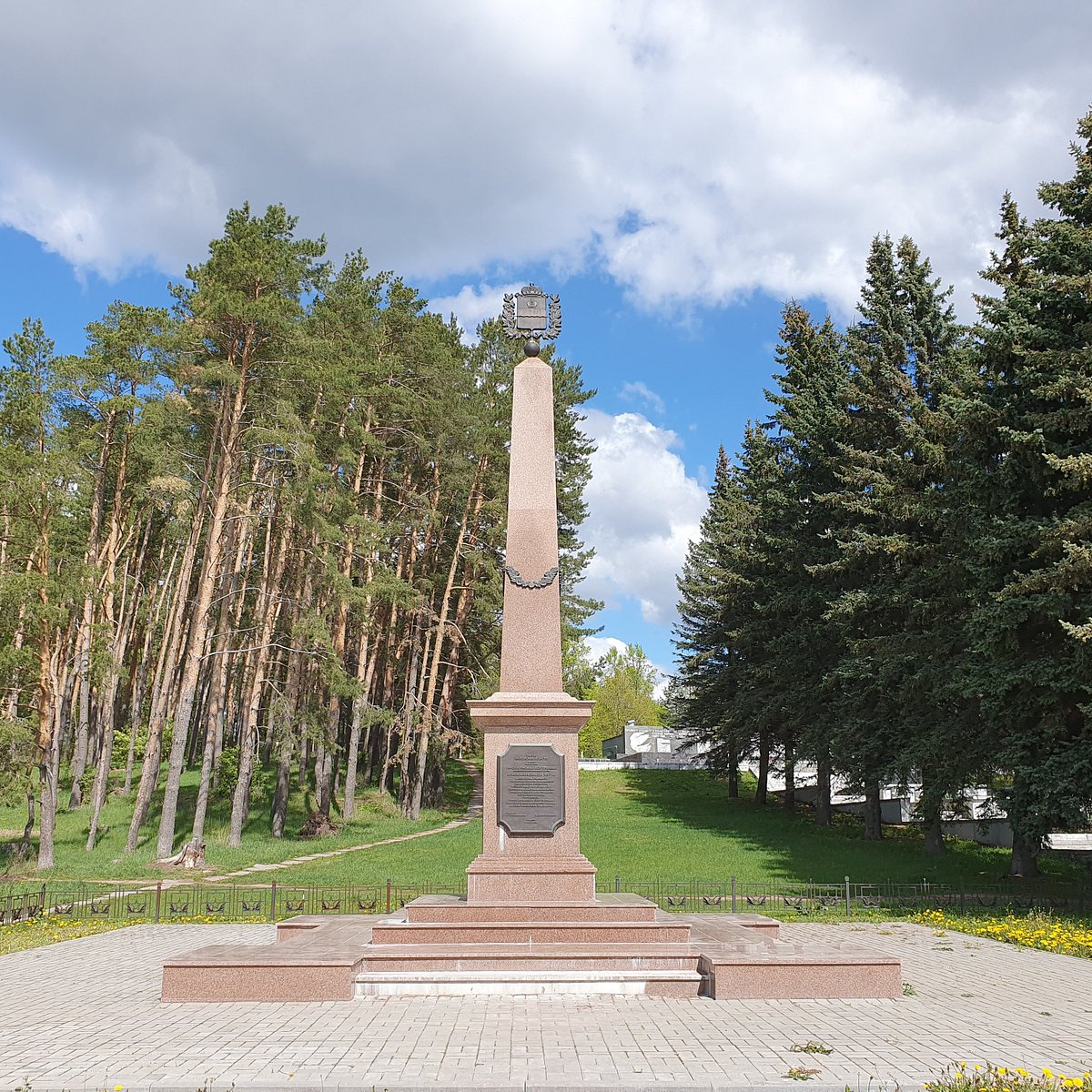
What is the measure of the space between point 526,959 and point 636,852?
1579cm

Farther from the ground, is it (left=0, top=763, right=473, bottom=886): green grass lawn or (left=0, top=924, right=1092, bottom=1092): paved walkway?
(left=0, top=924, right=1092, bottom=1092): paved walkway

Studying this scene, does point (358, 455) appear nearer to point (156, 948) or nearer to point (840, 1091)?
point (156, 948)

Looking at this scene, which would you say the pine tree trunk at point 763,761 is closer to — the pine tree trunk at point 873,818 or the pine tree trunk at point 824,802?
the pine tree trunk at point 824,802

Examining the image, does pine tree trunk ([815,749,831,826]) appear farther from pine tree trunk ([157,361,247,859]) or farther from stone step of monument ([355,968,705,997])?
stone step of monument ([355,968,705,997])

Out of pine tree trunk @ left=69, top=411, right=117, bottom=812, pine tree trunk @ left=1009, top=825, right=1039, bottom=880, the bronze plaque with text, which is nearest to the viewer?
the bronze plaque with text

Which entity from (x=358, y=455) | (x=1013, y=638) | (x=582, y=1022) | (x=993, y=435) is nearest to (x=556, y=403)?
(x=358, y=455)

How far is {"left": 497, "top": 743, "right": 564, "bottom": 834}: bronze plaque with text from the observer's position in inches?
430

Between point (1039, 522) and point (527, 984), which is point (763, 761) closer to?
point (1039, 522)

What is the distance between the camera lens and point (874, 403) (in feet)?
83.8

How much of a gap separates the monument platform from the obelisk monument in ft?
1.33

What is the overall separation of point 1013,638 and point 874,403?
35.6ft

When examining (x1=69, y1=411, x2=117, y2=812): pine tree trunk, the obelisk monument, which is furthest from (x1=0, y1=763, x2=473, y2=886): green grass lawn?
the obelisk monument

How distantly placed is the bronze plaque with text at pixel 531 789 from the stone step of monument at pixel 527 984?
1866mm

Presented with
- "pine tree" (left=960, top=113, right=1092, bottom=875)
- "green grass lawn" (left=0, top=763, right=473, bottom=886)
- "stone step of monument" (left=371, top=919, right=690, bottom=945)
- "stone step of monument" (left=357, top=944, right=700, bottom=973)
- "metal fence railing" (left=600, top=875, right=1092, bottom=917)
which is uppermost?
"pine tree" (left=960, top=113, right=1092, bottom=875)
